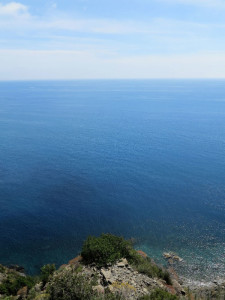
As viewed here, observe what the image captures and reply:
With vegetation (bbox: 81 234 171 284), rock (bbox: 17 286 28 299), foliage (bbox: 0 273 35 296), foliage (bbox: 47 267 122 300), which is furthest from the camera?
vegetation (bbox: 81 234 171 284)

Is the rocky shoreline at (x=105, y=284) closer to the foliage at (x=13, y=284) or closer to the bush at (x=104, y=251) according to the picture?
the foliage at (x=13, y=284)

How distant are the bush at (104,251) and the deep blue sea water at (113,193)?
14124 mm

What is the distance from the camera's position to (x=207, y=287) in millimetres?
43969

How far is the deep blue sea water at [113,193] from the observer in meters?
55.2

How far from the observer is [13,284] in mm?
36844

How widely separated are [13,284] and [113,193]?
4209cm

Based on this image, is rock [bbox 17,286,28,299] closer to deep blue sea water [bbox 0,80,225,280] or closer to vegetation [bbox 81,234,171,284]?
vegetation [bbox 81,234,171,284]

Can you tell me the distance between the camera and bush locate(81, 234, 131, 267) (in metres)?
37.7

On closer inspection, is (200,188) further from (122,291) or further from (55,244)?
(122,291)

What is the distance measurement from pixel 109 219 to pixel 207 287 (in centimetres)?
2755

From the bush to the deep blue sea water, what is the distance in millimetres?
14124

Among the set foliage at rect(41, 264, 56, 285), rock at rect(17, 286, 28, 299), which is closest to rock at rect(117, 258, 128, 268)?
foliage at rect(41, 264, 56, 285)

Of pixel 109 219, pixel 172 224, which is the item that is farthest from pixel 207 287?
pixel 109 219

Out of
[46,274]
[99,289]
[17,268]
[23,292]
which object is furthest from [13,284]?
[99,289]
